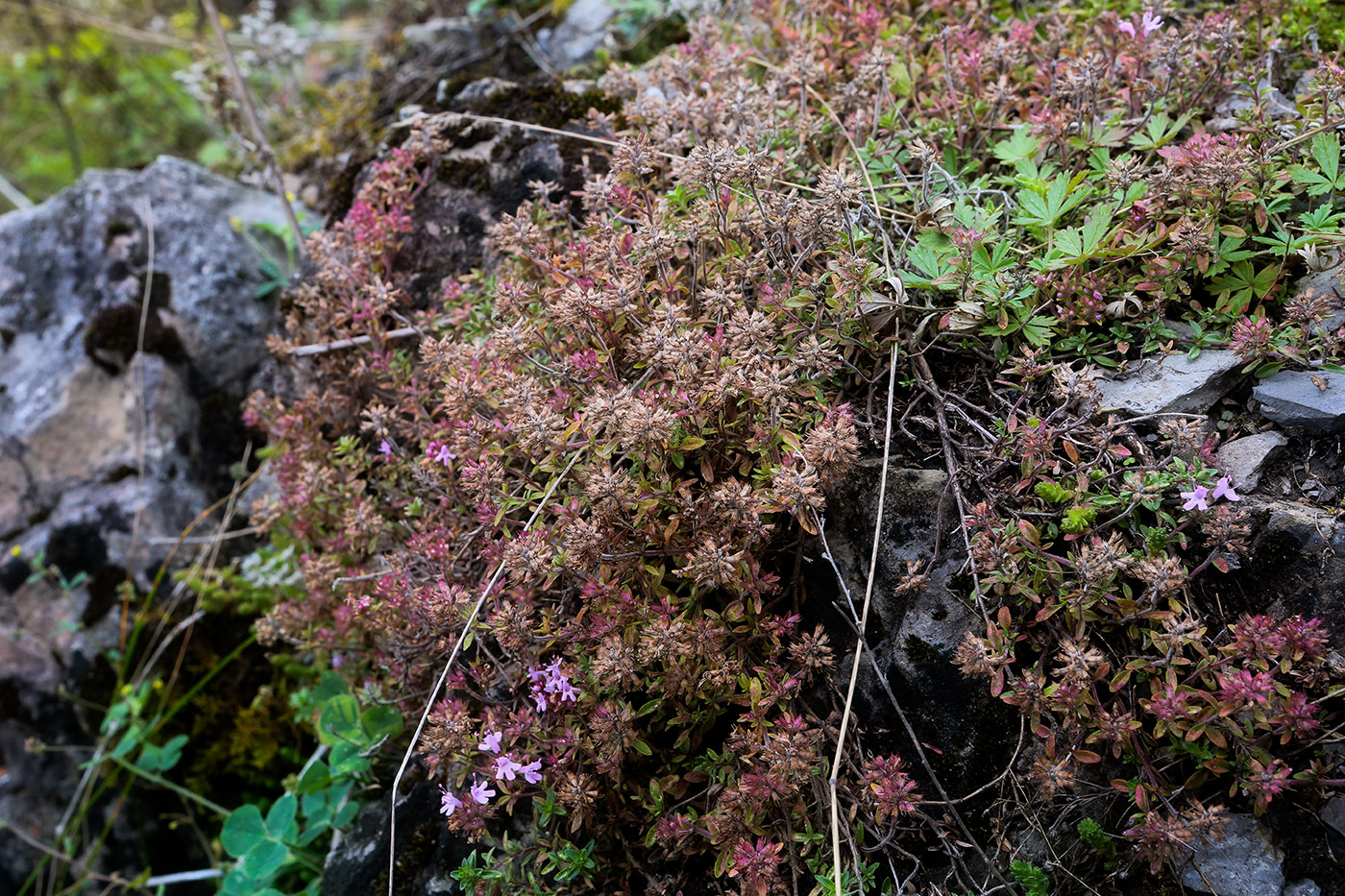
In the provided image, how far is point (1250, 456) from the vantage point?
2082 millimetres

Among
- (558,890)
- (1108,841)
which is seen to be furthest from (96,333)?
(1108,841)

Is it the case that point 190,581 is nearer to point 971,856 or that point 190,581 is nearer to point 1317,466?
point 971,856


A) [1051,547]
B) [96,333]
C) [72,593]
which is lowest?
[72,593]

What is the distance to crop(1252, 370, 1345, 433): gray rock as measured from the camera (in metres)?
2.04

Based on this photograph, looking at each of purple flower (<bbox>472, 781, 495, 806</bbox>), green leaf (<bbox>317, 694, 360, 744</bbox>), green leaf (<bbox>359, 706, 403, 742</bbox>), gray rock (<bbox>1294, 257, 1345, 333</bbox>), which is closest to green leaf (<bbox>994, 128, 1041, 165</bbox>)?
gray rock (<bbox>1294, 257, 1345, 333</bbox>)

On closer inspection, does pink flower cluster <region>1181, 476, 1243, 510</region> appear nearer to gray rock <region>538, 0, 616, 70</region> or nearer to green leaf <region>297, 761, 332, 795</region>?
green leaf <region>297, 761, 332, 795</region>

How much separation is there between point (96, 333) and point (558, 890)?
4055 mm

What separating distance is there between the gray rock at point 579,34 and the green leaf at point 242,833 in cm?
402

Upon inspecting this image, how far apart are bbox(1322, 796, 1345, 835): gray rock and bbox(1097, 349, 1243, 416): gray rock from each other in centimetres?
97

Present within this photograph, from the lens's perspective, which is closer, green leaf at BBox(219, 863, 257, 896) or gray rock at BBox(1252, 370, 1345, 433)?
gray rock at BBox(1252, 370, 1345, 433)

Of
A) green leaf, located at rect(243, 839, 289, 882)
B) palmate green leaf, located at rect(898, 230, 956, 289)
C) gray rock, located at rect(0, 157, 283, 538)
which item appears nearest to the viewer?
palmate green leaf, located at rect(898, 230, 956, 289)

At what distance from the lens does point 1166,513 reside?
6.67 ft

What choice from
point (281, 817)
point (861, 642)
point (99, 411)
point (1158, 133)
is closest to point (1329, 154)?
point (1158, 133)

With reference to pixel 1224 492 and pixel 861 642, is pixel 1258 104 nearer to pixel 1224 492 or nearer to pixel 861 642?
pixel 1224 492
